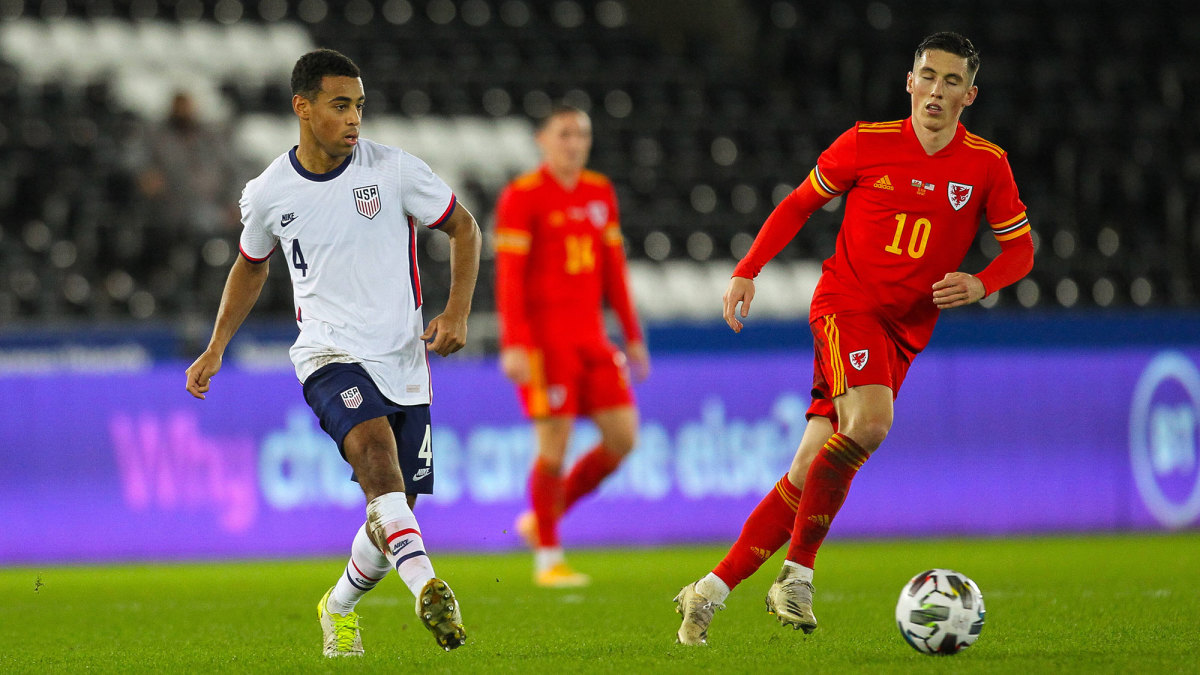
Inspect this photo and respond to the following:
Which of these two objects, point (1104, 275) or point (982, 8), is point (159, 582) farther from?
point (982, 8)

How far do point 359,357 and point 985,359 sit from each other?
754 centimetres

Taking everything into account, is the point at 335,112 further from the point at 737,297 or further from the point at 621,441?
the point at 621,441

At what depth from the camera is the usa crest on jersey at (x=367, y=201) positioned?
5.03 meters

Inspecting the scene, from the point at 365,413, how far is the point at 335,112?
1.01 metres

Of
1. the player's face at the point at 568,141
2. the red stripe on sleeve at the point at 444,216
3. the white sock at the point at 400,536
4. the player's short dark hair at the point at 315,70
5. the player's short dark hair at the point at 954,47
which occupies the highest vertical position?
the player's face at the point at 568,141

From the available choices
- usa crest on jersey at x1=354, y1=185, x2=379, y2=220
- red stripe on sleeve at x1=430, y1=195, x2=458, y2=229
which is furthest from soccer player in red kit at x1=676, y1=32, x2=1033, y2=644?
usa crest on jersey at x1=354, y1=185, x2=379, y2=220

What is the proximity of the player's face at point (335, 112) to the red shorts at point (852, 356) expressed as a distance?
173 cm

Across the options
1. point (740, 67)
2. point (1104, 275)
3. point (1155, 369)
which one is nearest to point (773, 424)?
point (1155, 369)

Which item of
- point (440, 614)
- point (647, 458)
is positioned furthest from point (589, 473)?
point (440, 614)

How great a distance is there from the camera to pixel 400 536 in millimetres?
4637

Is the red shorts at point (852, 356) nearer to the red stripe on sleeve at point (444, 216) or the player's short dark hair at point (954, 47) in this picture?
the player's short dark hair at point (954, 47)

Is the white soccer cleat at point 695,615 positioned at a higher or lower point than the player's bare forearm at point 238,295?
lower

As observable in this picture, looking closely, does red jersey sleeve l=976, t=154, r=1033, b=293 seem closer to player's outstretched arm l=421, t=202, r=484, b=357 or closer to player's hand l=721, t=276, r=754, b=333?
player's hand l=721, t=276, r=754, b=333

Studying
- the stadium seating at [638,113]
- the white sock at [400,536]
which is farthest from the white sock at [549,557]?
the stadium seating at [638,113]
